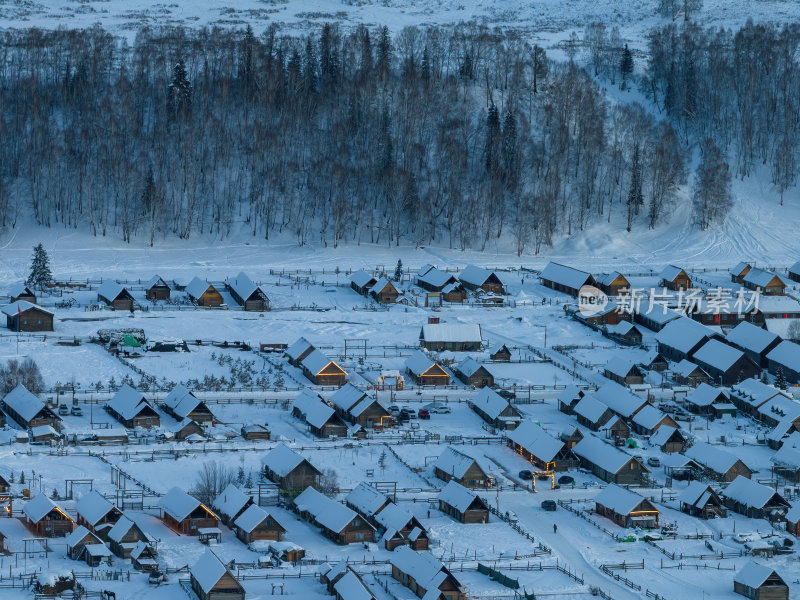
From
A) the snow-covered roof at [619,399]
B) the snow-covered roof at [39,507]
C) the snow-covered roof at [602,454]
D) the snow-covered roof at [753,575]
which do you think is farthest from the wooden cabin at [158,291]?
the snow-covered roof at [753,575]

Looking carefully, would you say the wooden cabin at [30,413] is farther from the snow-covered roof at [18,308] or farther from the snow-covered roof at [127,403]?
the snow-covered roof at [18,308]

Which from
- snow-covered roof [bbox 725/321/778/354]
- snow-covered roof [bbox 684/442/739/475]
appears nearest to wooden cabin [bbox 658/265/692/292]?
snow-covered roof [bbox 725/321/778/354]

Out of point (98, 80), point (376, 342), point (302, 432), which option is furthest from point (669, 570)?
point (98, 80)

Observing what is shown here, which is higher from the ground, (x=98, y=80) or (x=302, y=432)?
(x=98, y=80)

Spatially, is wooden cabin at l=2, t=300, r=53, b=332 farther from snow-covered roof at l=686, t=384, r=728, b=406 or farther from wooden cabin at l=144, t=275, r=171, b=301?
snow-covered roof at l=686, t=384, r=728, b=406

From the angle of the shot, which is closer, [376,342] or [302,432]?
[302,432]

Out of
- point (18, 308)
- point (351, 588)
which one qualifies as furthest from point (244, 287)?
point (351, 588)

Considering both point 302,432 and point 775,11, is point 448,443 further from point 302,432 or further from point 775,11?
point 775,11
